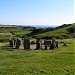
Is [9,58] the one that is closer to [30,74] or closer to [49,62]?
[49,62]

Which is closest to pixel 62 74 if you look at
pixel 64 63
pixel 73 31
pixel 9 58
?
pixel 64 63

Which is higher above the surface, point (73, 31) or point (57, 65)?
point (73, 31)

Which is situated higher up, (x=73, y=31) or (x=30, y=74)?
(x=73, y=31)

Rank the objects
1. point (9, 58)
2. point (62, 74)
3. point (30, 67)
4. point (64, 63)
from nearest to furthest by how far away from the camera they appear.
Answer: point (62, 74) → point (30, 67) → point (64, 63) → point (9, 58)

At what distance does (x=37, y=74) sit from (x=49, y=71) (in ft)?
4.86

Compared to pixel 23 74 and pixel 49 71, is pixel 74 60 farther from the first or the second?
pixel 23 74

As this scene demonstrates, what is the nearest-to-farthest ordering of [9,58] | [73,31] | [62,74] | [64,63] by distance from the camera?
[62,74] → [64,63] → [9,58] → [73,31]

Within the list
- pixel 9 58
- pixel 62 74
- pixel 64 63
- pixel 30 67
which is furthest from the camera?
pixel 9 58

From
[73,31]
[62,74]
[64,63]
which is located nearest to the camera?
[62,74]

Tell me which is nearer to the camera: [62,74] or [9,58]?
[62,74]

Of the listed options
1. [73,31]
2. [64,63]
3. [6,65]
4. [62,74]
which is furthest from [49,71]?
[73,31]

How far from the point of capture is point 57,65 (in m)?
22.8

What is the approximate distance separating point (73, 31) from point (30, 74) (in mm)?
59027

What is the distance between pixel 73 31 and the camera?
251ft
